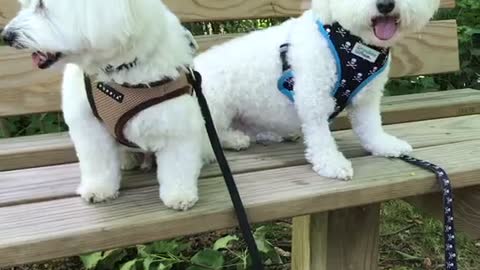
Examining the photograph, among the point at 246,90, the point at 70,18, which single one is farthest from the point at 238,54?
the point at 70,18

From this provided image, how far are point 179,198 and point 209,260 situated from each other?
42.0 inches

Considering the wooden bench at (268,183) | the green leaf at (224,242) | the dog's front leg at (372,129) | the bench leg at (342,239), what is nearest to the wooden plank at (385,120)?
the wooden bench at (268,183)

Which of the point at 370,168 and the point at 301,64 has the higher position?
the point at 301,64

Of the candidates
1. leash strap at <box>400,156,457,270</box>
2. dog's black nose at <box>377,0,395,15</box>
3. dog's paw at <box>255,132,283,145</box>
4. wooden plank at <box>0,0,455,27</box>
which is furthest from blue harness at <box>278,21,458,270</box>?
wooden plank at <box>0,0,455,27</box>

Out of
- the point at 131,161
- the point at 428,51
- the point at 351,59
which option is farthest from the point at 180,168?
the point at 428,51

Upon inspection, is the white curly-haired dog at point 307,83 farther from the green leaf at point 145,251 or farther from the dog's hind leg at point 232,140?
the green leaf at point 145,251

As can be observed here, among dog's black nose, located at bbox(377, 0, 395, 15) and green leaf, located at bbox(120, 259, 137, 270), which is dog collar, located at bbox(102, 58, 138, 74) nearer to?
dog's black nose, located at bbox(377, 0, 395, 15)

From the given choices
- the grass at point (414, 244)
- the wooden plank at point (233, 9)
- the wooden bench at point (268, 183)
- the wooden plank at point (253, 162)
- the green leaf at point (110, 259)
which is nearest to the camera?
the wooden bench at point (268, 183)

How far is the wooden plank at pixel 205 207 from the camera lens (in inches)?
54.5

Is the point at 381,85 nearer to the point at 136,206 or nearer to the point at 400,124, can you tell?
the point at 400,124

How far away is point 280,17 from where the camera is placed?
2652 mm

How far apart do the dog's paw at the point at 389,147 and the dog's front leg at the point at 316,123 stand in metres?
0.15

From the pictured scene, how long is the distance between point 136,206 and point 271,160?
505 millimetres

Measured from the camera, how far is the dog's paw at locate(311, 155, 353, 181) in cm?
174
